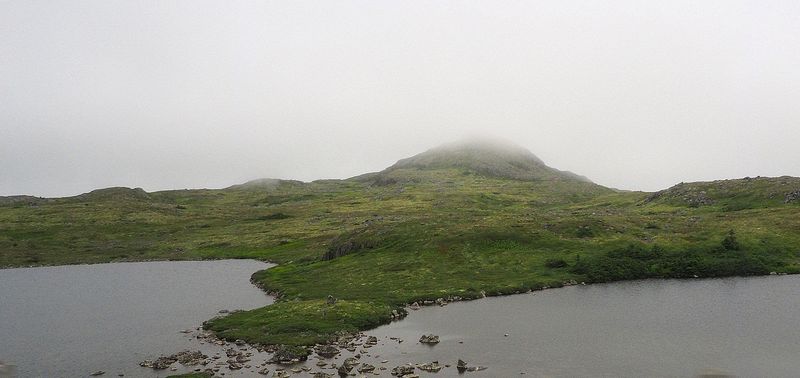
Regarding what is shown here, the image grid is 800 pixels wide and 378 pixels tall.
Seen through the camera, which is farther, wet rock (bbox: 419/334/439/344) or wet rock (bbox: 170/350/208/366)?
wet rock (bbox: 419/334/439/344)

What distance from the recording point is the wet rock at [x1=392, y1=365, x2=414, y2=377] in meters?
43.8

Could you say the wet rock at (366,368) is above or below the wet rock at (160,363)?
below

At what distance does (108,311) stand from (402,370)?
195 ft

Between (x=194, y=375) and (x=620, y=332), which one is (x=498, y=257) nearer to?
(x=620, y=332)

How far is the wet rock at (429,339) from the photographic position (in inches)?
2081

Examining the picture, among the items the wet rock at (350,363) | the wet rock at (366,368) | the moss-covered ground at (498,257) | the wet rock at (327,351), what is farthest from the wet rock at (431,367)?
the moss-covered ground at (498,257)

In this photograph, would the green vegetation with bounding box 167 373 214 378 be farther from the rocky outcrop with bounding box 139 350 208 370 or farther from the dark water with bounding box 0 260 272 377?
the rocky outcrop with bounding box 139 350 208 370

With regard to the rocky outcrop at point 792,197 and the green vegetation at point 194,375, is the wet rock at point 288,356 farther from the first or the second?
the rocky outcrop at point 792,197

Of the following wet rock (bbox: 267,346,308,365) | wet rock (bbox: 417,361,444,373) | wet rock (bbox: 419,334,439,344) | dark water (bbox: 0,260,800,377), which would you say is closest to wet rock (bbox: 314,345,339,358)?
wet rock (bbox: 267,346,308,365)

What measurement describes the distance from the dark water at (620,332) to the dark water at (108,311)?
92.6ft

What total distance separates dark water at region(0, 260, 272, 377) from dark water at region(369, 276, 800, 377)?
28.2 meters

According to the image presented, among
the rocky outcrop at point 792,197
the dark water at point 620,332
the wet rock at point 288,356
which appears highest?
the rocky outcrop at point 792,197

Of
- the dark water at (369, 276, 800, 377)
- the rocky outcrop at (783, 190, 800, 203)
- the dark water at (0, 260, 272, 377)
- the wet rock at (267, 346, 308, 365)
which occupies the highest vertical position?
the rocky outcrop at (783, 190, 800, 203)

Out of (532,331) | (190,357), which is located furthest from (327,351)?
(532,331)
